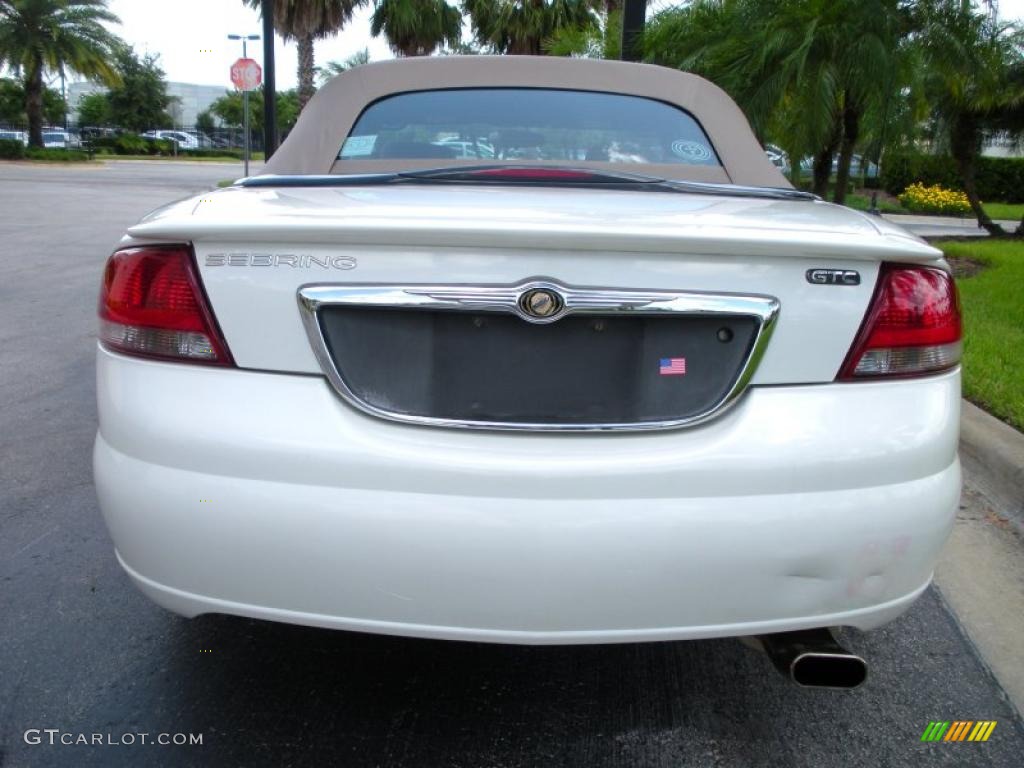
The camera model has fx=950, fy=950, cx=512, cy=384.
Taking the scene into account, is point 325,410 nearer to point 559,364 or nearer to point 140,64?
point 559,364

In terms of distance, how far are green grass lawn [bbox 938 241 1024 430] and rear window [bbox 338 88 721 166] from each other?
2.46 meters

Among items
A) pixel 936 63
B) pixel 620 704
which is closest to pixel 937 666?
pixel 620 704

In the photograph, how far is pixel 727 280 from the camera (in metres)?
1.93

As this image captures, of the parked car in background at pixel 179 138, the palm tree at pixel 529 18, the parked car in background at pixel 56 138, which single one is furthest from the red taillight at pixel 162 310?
the parked car in background at pixel 179 138

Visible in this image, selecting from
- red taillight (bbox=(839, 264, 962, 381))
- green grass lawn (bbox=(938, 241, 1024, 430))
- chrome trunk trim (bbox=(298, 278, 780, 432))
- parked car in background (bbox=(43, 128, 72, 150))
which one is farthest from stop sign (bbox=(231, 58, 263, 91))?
parked car in background (bbox=(43, 128, 72, 150))

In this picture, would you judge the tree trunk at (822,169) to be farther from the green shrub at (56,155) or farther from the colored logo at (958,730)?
the green shrub at (56,155)

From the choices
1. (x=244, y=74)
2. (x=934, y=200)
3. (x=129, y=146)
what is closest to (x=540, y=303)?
(x=244, y=74)

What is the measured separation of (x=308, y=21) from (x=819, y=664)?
78.2ft

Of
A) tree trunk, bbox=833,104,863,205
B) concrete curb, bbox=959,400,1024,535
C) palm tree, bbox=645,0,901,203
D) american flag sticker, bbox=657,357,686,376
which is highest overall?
palm tree, bbox=645,0,901,203

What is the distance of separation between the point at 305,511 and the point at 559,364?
1.92ft

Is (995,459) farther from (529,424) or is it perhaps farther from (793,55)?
(793,55)

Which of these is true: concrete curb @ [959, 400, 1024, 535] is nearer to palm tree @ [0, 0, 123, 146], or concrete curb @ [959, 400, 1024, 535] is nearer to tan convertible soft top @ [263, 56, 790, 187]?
tan convertible soft top @ [263, 56, 790, 187]

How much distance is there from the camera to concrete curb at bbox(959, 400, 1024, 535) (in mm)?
3934

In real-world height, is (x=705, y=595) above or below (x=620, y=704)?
above
